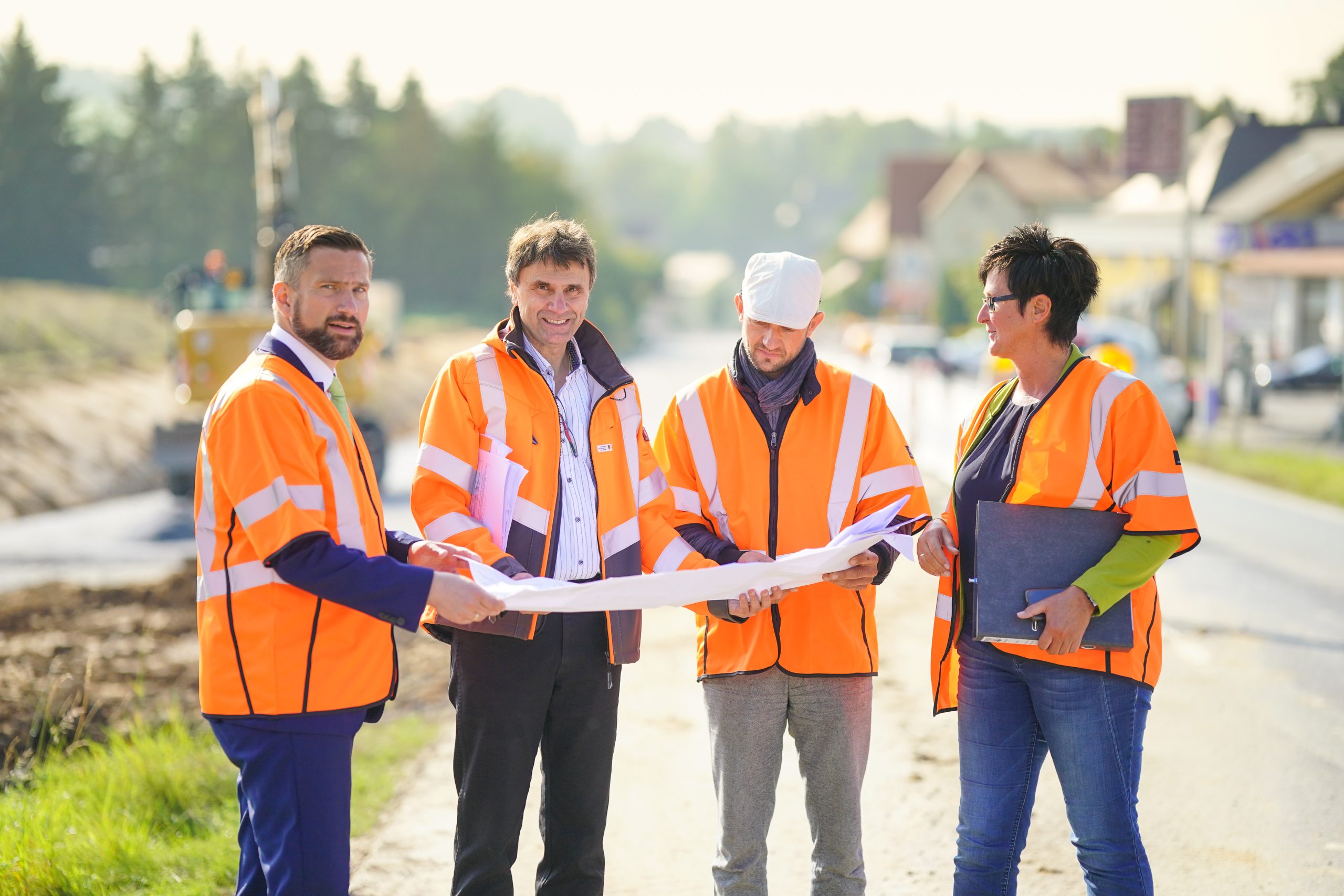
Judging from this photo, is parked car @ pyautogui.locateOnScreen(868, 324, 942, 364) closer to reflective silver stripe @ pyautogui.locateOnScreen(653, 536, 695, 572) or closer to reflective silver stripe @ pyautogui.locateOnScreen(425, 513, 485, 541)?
reflective silver stripe @ pyautogui.locateOnScreen(653, 536, 695, 572)

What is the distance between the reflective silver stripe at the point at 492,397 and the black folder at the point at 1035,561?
1.40 metres

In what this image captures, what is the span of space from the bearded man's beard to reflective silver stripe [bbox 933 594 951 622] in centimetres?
188

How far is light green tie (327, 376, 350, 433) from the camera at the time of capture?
3607 mm

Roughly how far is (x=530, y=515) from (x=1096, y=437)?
1631 mm

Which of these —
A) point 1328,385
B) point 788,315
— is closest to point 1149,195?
point 1328,385

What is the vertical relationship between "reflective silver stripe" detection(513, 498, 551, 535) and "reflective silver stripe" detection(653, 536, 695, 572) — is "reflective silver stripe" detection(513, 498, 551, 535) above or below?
above

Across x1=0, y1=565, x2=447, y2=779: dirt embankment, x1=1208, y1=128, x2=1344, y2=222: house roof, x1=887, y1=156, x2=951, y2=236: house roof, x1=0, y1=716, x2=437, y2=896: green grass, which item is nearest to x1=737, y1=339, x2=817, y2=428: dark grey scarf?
x1=0, y1=716, x2=437, y2=896: green grass

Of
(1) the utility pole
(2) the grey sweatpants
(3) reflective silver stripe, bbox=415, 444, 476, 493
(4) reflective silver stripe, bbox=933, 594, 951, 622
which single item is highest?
(1) the utility pole

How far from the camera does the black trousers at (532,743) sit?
3.87m

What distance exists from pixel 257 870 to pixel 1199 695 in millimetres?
5846

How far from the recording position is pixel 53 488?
64.3 ft

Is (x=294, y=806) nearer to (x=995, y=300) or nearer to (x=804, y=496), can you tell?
(x=804, y=496)

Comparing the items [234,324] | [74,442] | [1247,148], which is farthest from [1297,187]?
[74,442]

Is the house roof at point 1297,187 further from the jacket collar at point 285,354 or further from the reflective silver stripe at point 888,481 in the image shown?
the jacket collar at point 285,354
